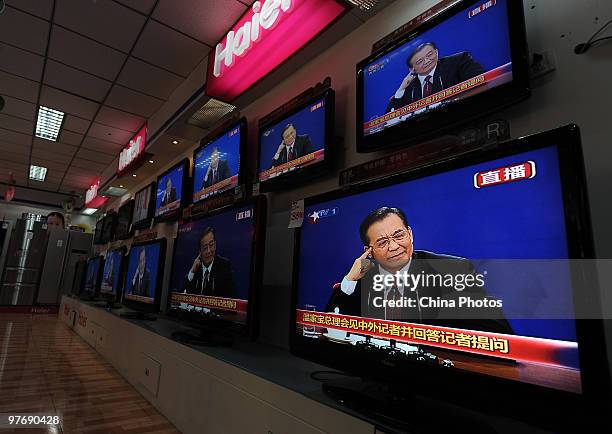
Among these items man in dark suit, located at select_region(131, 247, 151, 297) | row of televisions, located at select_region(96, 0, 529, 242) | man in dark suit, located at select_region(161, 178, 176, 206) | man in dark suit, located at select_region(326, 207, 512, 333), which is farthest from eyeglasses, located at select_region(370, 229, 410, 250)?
man in dark suit, located at select_region(161, 178, 176, 206)

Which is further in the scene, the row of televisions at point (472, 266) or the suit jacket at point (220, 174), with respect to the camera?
the suit jacket at point (220, 174)

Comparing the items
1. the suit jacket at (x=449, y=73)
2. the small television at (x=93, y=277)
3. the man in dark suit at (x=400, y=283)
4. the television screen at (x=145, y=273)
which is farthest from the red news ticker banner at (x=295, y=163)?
the small television at (x=93, y=277)

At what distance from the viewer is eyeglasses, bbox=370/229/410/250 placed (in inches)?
41.6

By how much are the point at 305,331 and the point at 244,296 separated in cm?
53

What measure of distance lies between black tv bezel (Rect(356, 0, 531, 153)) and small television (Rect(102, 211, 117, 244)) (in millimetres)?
4934

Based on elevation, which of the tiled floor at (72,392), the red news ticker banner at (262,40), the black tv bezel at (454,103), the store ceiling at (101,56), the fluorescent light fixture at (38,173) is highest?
the fluorescent light fixture at (38,173)

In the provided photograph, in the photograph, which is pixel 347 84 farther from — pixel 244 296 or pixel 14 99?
pixel 14 99

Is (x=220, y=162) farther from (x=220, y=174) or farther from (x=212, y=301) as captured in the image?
(x=212, y=301)

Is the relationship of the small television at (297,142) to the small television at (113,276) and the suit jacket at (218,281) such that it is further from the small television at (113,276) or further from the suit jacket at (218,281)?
the small television at (113,276)

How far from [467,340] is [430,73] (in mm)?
1000

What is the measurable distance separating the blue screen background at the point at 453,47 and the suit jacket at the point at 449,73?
0.8 inches

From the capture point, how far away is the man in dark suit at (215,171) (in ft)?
8.20

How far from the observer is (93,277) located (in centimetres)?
508

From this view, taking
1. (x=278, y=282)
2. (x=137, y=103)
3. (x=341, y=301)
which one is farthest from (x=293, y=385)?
(x=137, y=103)
